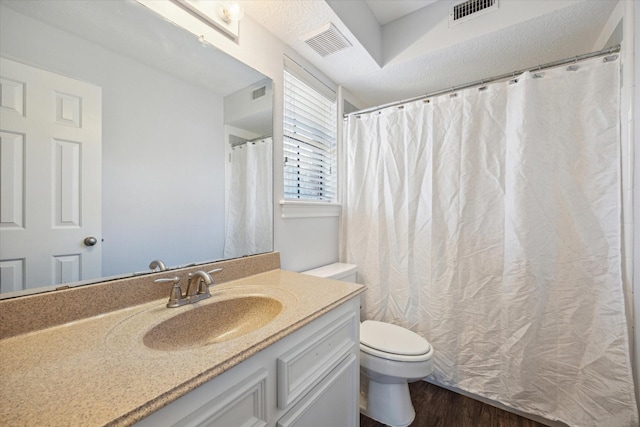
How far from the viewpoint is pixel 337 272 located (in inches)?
67.9

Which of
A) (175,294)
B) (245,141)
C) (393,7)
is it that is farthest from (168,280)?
(393,7)

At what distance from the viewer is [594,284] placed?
1.23m

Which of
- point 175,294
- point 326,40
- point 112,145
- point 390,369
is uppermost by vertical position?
point 326,40

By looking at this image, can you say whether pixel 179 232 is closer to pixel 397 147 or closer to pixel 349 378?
pixel 349 378

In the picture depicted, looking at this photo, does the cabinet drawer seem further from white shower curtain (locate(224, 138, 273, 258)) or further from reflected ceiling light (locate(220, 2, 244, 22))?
reflected ceiling light (locate(220, 2, 244, 22))

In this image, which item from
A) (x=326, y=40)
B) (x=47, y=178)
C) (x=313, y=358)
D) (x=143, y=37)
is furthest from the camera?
(x=326, y=40)

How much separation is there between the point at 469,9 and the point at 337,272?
1.79 m

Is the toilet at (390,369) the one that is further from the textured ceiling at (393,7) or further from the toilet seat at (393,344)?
the textured ceiling at (393,7)

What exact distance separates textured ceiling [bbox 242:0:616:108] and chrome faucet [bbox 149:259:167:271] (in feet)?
4.21

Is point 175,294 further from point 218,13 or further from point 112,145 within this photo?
point 218,13

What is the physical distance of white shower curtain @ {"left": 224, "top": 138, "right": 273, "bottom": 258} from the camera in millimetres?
1262

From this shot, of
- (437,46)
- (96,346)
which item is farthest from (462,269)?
(96,346)

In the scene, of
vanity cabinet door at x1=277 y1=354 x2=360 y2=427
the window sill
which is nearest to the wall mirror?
the window sill

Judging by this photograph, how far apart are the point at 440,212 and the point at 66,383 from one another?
174cm
